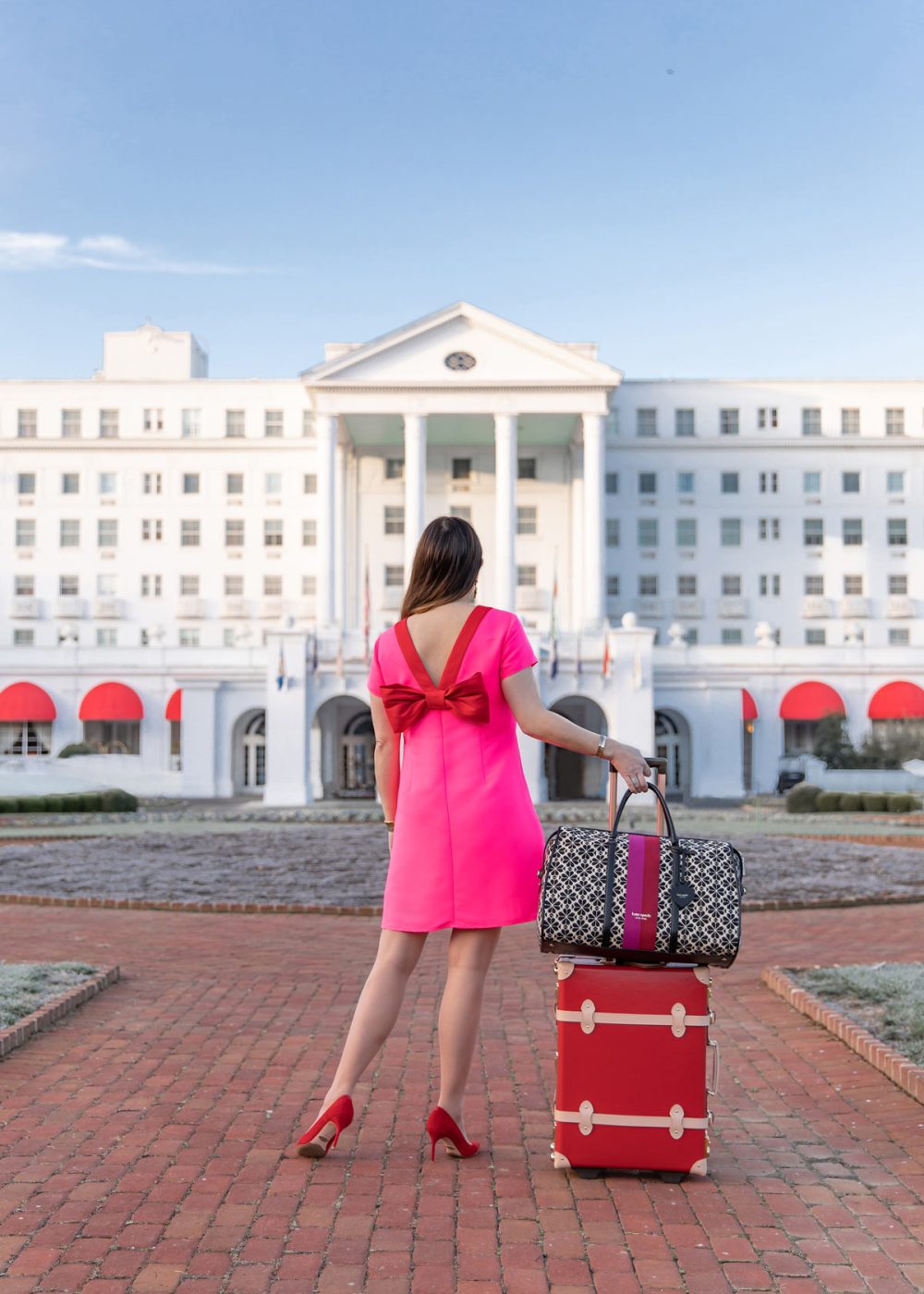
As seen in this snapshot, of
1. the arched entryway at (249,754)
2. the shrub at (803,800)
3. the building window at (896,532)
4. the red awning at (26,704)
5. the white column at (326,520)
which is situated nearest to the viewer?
the shrub at (803,800)

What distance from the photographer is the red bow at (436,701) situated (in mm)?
5297

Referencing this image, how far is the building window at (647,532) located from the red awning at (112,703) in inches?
929

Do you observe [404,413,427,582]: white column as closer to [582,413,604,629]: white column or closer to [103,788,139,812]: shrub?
[582,413,604,629]: white column

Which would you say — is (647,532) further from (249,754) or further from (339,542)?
(249,754)

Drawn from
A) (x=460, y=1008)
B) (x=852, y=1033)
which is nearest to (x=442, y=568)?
(x=460, y=1008)

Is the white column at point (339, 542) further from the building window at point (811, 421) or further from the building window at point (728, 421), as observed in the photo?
the building window at point (811, 421)

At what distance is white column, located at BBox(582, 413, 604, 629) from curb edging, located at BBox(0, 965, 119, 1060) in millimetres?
46518

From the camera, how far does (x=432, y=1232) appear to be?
457 cm

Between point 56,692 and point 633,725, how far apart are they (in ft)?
74.9

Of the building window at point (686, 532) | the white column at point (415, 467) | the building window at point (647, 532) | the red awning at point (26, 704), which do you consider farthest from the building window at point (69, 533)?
the building window at point (686, 532)

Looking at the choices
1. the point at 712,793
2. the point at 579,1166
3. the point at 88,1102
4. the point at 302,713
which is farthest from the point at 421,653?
the point at 712,793

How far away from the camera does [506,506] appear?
5588 cm

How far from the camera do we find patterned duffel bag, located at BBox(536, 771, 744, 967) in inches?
194

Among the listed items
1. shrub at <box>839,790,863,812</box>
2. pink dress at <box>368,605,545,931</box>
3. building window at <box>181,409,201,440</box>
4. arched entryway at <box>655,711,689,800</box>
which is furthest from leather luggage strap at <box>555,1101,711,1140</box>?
building window at <box>181,409,201,440</box>
